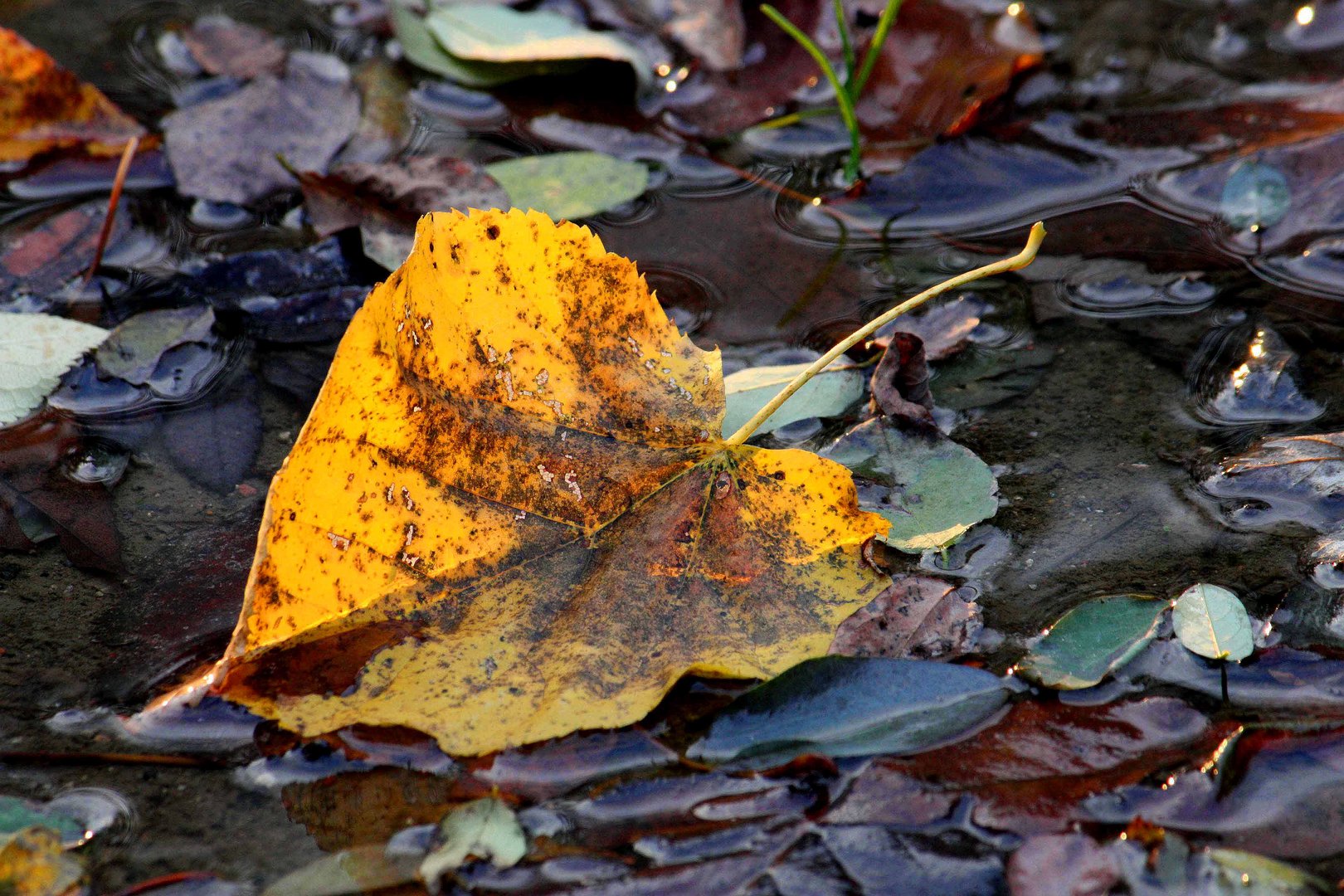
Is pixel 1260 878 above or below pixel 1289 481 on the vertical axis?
below

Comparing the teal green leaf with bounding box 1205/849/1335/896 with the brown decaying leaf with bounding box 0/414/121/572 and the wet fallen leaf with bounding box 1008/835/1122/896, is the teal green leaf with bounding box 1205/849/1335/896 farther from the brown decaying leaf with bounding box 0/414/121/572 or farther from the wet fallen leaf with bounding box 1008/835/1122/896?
the brown decaying leaf with bounding box 0/414/121/572

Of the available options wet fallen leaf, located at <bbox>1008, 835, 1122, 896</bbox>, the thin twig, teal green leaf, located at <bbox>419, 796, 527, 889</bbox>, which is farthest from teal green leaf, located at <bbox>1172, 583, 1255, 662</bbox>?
the thin twig

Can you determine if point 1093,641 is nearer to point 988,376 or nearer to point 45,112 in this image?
point 988,376

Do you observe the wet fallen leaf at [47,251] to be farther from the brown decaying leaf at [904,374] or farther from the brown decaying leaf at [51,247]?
the brown decaying leaf at [904,374]

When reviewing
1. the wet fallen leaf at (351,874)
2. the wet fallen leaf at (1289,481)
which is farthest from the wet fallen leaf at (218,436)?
the wet fallen leaf at (1289,481)

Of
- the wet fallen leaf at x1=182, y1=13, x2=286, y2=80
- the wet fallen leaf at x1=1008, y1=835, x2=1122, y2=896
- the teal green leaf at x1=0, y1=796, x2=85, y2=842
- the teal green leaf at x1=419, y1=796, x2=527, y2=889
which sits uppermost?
the wet fallen leaf at x1=182, y1=13, x2=286, y2=80

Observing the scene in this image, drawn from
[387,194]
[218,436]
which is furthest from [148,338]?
[387,194]
